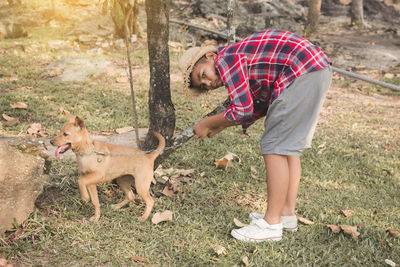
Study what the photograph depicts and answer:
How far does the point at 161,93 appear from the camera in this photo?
343 cm

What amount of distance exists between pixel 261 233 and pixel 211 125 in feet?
3.05

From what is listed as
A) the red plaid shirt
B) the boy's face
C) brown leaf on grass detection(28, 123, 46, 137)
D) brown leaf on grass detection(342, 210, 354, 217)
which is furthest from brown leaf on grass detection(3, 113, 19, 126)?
brown leaf on grass detection(342, 210, 354, 217)

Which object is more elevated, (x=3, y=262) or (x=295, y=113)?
(x=295, y=113)

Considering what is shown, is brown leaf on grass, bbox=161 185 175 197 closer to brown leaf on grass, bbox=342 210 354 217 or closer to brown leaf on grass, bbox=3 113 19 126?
brown leaf on grass, bbox=342 210 354 217

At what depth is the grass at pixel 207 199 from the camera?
264 centimetres

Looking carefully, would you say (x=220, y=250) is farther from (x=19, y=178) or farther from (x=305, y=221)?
(x=19, y=178)

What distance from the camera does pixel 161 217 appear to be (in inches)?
117

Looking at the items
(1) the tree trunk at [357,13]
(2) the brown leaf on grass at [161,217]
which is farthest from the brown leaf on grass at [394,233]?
(1) the tree trunk at [357,13]

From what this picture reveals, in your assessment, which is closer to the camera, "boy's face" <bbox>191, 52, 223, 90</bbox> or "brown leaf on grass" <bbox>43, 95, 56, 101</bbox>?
"boy's face" <bbox>191, 52, 223, 90</bbox>

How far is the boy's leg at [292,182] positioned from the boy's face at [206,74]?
2.86 feet

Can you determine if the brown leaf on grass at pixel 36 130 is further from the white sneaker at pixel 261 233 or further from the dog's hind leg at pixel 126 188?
the white sneaker at pixel 261 233

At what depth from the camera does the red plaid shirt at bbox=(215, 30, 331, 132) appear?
250 centimetres

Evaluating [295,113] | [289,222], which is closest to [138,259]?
[289,222]

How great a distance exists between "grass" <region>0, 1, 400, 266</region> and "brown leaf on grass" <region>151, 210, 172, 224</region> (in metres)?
0.04
